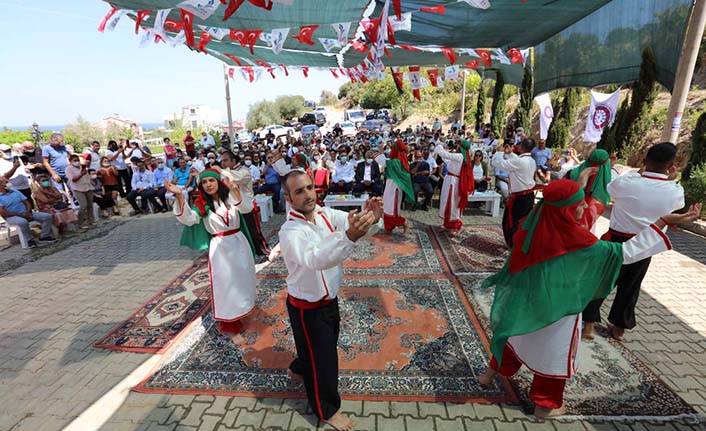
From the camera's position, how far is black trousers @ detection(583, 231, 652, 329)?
318 cm

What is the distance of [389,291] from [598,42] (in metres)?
8.94

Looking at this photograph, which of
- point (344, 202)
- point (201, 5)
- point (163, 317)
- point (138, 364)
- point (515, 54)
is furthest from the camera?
point (515, 54)

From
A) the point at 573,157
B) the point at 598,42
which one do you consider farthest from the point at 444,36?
the point at 573,157

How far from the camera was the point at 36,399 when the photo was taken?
9.32 ft

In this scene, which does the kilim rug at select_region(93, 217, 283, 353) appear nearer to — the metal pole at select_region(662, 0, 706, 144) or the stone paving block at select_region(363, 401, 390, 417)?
the stone paving block at select_region(363, 401, 390, 417)

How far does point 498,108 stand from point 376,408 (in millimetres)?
20374

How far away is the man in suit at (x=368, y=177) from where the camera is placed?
8605 mm

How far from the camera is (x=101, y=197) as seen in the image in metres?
8.55

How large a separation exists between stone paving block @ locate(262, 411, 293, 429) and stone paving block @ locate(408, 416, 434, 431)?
0.87 metres

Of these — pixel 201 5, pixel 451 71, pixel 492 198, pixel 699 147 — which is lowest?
pixel 492 198

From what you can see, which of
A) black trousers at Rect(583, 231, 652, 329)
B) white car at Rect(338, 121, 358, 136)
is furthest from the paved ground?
white car at Rect(338, 121, 358, 136)

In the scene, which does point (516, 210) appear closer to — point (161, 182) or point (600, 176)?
point (600, 176)

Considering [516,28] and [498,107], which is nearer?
[516,28]

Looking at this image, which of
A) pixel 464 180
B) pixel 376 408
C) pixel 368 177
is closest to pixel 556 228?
pixel 376 408
